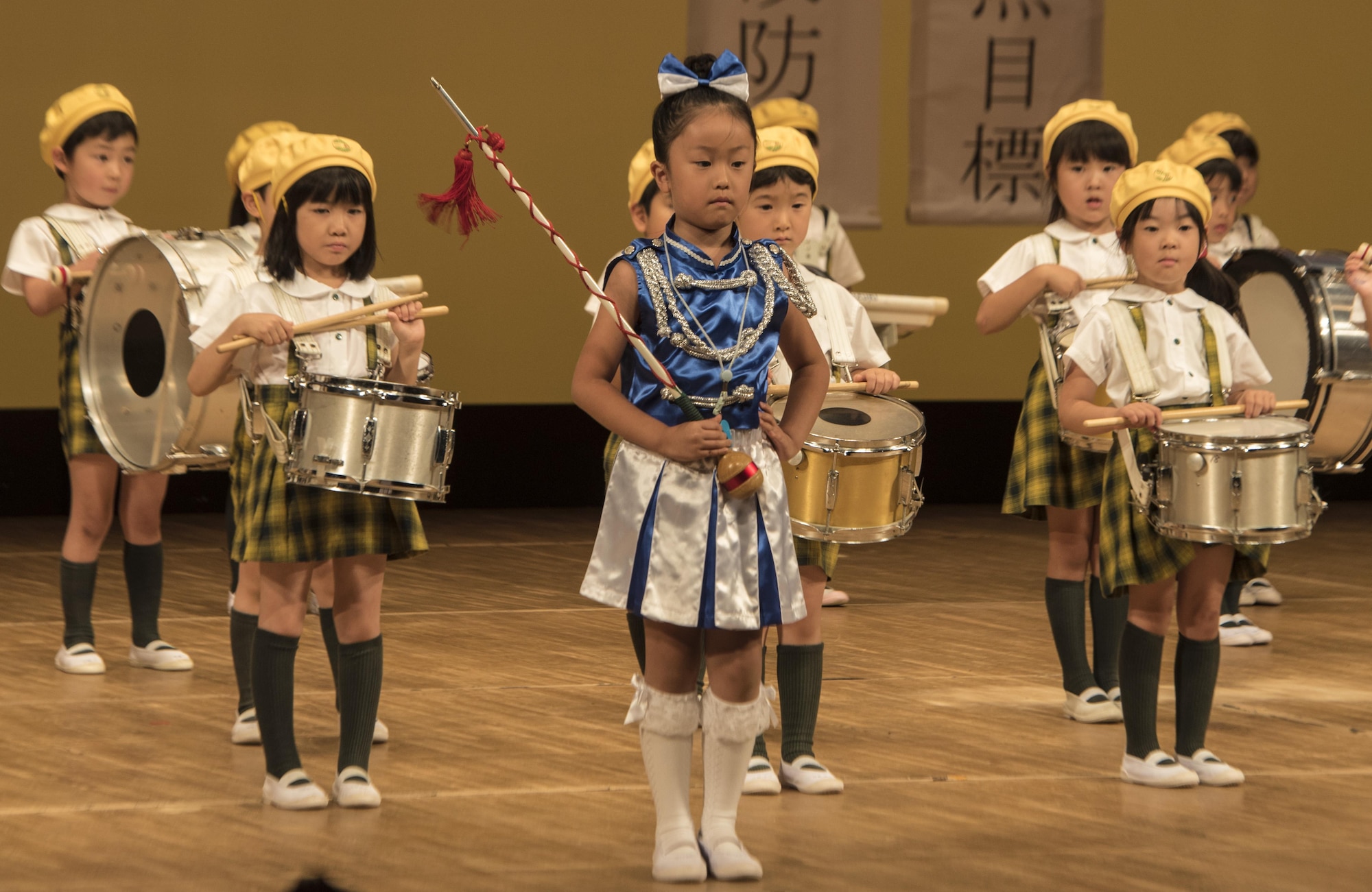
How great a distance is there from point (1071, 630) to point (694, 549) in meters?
1.78

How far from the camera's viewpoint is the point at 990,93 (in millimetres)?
8672

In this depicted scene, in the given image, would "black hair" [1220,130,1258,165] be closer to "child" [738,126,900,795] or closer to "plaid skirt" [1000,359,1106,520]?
"plaid skirt" [1000,359,1106,520]

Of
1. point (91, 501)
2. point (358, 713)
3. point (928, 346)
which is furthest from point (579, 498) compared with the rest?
point (358, 713)

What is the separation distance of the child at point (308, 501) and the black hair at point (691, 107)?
2.40ft

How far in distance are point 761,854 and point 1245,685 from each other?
2107 mm

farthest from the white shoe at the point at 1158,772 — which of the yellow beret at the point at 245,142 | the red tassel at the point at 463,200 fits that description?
the yellow beret at the point at 245,142

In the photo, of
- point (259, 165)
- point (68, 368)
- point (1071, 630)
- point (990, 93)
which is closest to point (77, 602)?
point (68, 368)

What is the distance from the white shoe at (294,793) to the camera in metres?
3.56

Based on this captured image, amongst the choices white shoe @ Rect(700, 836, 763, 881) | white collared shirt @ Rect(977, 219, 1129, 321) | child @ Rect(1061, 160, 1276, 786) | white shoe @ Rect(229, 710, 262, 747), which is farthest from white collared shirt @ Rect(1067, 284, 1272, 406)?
white shoe @ Rect(229, 710, 262, 747)

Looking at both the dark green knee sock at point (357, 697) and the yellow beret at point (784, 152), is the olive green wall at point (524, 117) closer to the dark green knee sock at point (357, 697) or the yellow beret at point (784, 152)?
the yellow beret at point (784, 152)

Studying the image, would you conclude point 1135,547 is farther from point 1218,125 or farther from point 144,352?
point 1218,125

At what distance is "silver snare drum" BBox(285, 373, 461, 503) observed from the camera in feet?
11.1

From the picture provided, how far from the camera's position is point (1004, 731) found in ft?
14.2

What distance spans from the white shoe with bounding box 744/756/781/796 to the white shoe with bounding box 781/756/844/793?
A: 3cm
